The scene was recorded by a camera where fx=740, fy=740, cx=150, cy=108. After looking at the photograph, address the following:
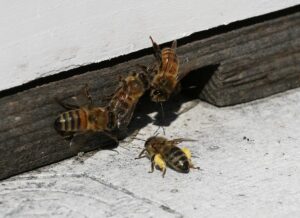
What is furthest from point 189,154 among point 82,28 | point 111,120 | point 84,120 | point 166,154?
point 82,28

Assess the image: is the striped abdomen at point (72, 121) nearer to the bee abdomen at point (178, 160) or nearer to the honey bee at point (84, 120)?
the honey bee at point (84, 120)

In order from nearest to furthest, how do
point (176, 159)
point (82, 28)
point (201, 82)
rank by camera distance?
point (82, 28)
point (176, 159)
point (201, 82)

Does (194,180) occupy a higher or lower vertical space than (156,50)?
lower

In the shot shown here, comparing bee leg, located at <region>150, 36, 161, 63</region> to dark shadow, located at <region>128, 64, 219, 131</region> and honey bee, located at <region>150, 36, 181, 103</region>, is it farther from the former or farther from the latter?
dark shadow, located at <region>128, 64, 219, 131</region>

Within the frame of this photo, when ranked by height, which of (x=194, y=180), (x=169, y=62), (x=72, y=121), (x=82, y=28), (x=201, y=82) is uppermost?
(x=82, y=28)

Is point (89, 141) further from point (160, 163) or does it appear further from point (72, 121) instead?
point (160, 163)

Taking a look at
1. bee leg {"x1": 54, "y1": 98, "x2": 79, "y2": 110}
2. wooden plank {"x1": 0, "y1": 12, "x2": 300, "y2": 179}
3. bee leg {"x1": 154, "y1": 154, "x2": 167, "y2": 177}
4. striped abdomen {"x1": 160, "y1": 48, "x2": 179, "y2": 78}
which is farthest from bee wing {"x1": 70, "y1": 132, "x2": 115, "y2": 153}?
striped abdomen {"x1": 160, "y1": 48, "x2": 179, "y2": 78}
